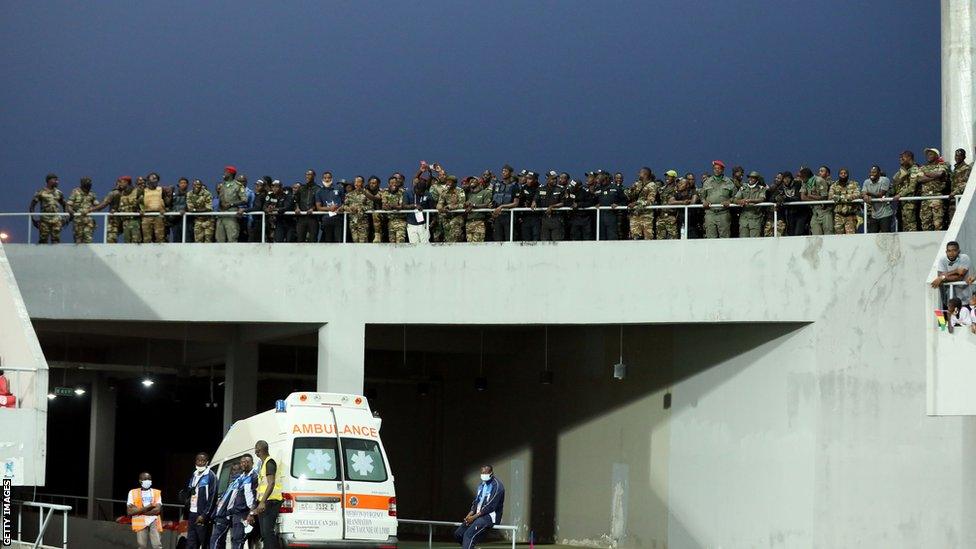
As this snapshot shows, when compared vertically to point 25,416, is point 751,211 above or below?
above

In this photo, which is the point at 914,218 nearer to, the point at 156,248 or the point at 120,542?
the point at 156,248

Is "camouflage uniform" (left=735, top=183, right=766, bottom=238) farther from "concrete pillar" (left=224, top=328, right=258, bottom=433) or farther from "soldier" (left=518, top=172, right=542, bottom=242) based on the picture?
"concrete pillar" (left=224, top=328, right=258, bottom=433)

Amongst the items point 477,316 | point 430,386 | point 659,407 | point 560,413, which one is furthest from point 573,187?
point 430,386

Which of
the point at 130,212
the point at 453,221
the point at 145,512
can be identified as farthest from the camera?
the point at 130,212

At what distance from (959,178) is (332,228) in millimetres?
10662

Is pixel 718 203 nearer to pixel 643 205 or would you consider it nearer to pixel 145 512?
pixel 643 205

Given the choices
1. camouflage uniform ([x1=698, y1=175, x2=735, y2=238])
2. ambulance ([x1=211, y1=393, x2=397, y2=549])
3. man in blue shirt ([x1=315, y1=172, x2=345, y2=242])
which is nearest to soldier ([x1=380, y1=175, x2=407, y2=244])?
man in blue shirt ([x1=315, y1=172, x2=345, y2=242])

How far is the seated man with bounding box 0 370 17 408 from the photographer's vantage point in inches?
816

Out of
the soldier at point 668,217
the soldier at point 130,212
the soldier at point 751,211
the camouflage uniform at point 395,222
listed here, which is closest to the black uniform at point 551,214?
the soldier at point 668,217

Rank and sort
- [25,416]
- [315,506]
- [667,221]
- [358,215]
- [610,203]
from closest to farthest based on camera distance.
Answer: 1. [315,506]
2. [25,416]
3. [667,221]
4. [610,203]
5. [358,215]

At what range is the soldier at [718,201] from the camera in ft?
78.3

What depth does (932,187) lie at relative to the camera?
72.9 feet

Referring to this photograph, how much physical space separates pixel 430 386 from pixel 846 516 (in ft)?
46.2

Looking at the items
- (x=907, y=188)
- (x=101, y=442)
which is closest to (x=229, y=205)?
(x=907, y=188)
